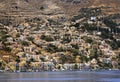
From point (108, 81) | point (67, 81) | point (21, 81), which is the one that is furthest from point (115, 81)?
point (21, 81)

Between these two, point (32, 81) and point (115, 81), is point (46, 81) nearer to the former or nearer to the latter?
point (32, 81)

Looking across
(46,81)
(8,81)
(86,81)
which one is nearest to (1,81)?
(8,81)

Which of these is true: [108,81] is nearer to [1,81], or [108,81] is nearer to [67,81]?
[67,81]

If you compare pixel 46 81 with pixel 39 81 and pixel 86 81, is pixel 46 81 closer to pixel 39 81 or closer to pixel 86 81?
pixel 39 81

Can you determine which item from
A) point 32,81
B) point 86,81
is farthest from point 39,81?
point 86,81

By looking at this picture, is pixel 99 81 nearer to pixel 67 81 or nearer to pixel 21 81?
pixel 67 81

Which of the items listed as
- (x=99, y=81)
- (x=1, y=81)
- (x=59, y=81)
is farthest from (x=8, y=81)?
(x=99, y=81)
